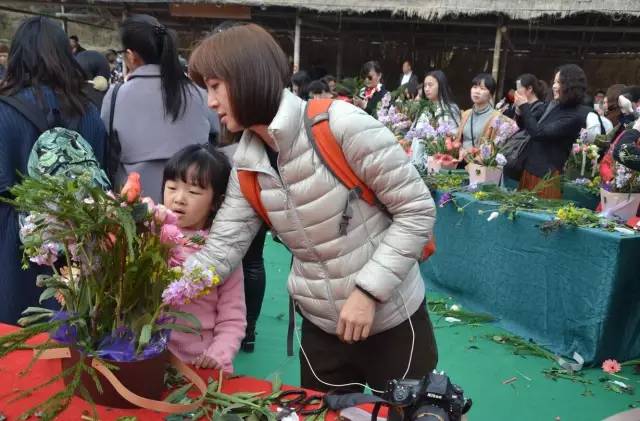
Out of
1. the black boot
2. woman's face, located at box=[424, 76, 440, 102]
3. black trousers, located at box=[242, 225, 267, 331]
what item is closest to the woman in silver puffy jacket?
black trousers, located at box=[242, 225, 267, 331]

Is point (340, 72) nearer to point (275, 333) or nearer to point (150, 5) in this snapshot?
point (150, 5)

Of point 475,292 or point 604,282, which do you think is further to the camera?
point 475,292

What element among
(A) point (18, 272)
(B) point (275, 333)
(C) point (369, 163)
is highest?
(C) point (369, 163)

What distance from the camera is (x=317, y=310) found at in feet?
5.08

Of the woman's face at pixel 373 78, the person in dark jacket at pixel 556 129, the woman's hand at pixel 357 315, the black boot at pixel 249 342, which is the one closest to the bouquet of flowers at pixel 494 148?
the person in dark jacket at pixel 556 129

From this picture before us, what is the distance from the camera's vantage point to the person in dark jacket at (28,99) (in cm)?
206

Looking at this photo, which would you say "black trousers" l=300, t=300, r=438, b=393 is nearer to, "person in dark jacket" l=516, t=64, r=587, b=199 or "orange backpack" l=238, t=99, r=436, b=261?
"orange backpack" l=238, t=99, r=436, b=261

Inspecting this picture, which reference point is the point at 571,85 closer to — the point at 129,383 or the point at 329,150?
the point at 329,150

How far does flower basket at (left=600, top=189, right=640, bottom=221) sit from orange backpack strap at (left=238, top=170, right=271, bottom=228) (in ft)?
8.10

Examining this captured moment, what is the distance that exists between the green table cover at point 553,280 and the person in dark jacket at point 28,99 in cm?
249

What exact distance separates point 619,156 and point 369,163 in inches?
84.9

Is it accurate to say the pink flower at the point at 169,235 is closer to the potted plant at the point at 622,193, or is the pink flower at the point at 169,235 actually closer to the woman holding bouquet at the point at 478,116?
the potted plant at the point at 622,193

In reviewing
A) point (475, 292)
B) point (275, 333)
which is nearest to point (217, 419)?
point (275, 333)

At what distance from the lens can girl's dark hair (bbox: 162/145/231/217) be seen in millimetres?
1790
